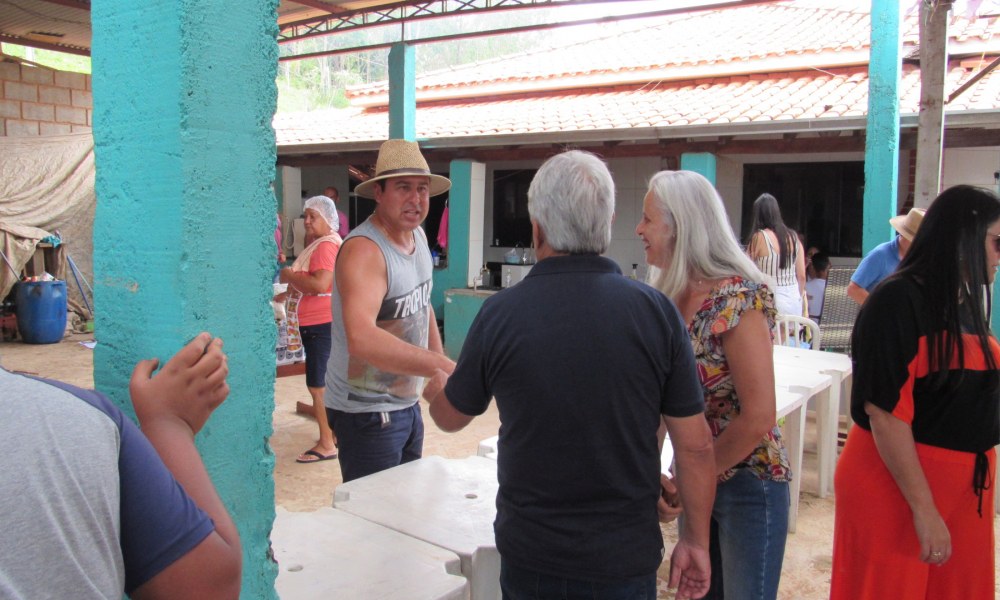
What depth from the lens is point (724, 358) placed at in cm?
184

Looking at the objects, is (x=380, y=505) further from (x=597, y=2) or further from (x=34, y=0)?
(x=34, y=0)

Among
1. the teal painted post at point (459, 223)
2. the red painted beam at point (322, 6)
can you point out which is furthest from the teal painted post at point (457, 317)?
the red painted beam at point (322, 6)

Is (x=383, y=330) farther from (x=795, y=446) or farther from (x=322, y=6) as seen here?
(x=322, y=6)

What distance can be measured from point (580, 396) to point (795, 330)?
4.52 meters

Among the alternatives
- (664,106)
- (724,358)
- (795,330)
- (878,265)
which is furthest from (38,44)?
(724,358)

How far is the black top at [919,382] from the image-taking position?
1978 millimetres

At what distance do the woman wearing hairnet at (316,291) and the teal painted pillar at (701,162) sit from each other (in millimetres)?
4563

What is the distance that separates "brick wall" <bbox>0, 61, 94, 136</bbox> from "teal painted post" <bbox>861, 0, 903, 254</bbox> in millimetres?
12138

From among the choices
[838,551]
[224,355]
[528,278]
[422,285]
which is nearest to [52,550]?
[224,355]

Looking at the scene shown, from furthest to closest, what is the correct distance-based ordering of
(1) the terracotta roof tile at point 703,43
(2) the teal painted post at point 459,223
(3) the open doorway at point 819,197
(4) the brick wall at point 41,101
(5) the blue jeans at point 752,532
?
(4) the brick wall at point 41,101
(2) the teal painted post at point 459,223
(1) the terracotta roof tile at point 703,43
(3) the open doorway at point 819,197
(5) the blue jeans at point 752,532

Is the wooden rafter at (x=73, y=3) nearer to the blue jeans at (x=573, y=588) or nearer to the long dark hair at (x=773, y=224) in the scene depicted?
the long dark hair at (x=773, y=224)

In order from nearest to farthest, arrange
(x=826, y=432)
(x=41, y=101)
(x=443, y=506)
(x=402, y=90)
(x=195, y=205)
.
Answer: (x=195, y=205), (x=443, y=506), (x=826, y=432), (x=402, y=90), (x=41, y=101)

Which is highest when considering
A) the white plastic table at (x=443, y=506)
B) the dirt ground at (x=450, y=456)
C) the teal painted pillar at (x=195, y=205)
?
the teal painted pillar at (x=195, y=205)

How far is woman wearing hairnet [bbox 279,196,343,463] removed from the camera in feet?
16.1
